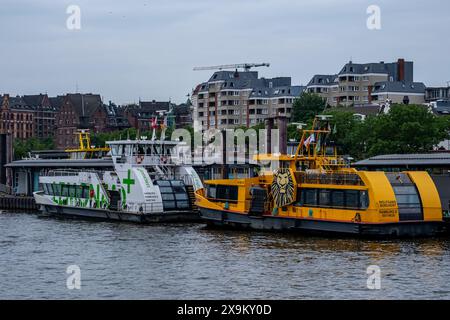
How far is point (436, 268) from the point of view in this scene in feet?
135

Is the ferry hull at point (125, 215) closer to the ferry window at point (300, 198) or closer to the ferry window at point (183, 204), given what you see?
the ferry window at point (183, 204)

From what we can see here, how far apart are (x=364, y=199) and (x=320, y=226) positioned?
132 inches

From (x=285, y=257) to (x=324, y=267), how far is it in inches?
147

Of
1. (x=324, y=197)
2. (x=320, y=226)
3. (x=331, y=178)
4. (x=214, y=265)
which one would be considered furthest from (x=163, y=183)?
(x=214, y=265)

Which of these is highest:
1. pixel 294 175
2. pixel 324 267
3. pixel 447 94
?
pixel 447 94

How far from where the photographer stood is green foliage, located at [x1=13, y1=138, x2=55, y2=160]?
157000mm

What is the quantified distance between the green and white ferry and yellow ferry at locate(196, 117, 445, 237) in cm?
457

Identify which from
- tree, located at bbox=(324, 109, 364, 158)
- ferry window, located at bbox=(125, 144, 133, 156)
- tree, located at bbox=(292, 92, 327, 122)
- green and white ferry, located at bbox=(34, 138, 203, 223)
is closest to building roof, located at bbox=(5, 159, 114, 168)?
green and white ferry, located at bbox=(34, 138, 203, 223)

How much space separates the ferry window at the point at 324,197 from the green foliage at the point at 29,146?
354 feet

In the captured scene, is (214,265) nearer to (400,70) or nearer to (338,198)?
(338,198)

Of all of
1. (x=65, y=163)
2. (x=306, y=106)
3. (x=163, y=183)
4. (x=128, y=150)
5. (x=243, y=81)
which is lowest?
(x=163, y=183)

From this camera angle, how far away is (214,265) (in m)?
43.1

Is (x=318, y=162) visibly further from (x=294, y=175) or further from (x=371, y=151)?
(x=371, y=151)
